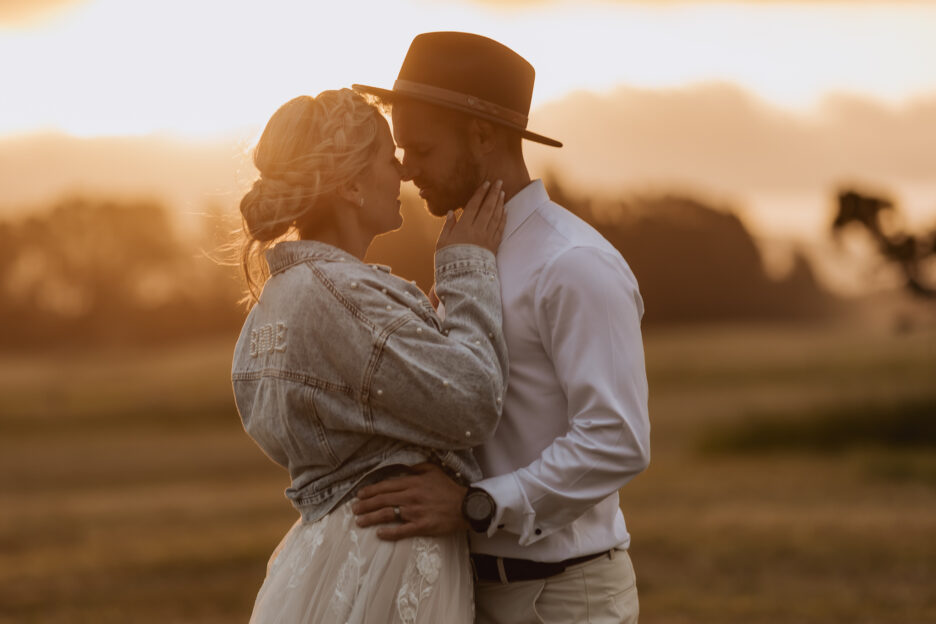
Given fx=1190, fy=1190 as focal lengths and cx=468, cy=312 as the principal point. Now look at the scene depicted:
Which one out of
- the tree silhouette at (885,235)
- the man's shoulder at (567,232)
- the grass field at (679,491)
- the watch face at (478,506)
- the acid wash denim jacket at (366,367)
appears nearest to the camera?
the acid wash denim jacket at (366,367)

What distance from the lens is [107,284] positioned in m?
41.9

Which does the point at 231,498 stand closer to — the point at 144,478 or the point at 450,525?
the point at 144,478

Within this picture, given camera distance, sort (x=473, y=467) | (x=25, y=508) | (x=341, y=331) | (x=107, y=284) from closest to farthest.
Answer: (x=341, y=331), (x=473, y=467), (x=25, y=508), (x=107, y=284)

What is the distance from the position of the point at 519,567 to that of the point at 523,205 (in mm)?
984

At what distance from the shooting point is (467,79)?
3.25m

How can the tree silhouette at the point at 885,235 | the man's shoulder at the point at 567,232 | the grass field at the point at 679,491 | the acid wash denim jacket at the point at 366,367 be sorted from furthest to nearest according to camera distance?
the tree silhouette at the point at 885,235
the grass field at the point at 679,491
the man's shoulder at the point at 567,232
the acid wash denim jacket at the point at 366,367

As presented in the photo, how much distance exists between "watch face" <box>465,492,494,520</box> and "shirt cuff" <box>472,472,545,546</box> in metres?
0.02

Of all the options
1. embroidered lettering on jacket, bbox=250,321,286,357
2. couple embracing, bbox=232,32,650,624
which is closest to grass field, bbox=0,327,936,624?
couple embracing, bbox=232,32,650,624

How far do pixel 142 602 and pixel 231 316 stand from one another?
32.8 meters

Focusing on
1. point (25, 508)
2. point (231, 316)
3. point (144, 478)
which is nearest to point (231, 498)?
point (25, 508)

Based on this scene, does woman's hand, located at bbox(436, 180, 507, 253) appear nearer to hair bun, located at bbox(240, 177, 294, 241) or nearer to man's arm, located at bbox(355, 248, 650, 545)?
man's arm, located at bbox(355, 248, 650, 545)

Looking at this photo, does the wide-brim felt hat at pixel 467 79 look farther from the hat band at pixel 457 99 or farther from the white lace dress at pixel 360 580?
the white lace dress at pixel 360 580

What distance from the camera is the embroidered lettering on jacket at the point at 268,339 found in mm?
2945

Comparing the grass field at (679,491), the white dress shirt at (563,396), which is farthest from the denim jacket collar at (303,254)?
the grass field at (679,491)
